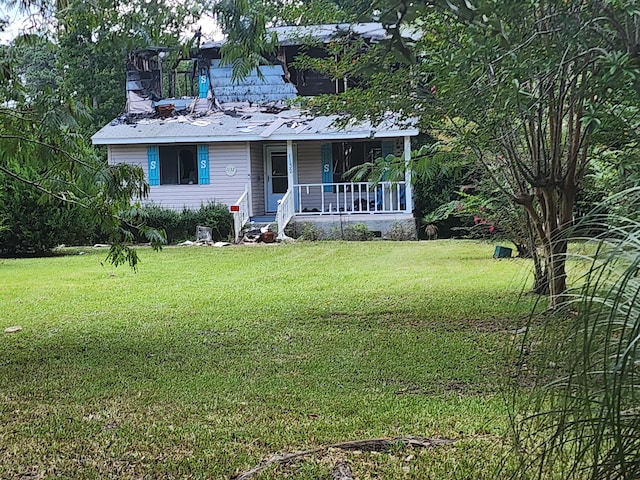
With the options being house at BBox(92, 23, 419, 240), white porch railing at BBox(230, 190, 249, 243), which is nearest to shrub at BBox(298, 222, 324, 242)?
house at BBox(92, 23, 419, 240)

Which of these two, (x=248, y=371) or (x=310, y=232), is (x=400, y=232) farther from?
(x=248, y=371)

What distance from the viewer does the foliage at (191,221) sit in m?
16.9

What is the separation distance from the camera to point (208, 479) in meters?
3.17

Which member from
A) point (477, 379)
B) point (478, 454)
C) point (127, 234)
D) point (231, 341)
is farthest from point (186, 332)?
point (478, 454)

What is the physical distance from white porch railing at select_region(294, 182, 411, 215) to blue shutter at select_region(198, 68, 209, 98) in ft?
15.3

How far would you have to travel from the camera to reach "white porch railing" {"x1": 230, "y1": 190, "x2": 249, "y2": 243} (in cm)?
1639

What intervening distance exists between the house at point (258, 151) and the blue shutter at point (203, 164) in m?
0.03

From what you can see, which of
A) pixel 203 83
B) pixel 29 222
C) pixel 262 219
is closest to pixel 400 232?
pixel 262 219

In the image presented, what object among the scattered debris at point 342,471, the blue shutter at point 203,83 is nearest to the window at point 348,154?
the blue shutter at point 203,83

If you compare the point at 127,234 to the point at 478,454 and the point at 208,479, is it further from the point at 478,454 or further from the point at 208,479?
the point at 478,454

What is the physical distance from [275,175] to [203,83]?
3.73m

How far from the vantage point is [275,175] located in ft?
64.2

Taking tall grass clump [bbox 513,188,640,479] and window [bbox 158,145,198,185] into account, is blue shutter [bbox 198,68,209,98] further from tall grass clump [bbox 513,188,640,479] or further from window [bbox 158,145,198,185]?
tall grass clump [bbox 513,188,640,479]

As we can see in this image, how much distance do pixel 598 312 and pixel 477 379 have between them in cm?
310
